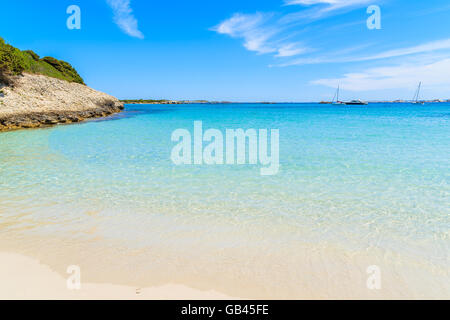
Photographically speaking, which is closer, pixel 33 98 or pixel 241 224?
pixel 241 224

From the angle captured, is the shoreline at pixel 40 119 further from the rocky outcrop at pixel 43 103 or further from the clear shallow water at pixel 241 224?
the clear shallow water at pixel 241 224

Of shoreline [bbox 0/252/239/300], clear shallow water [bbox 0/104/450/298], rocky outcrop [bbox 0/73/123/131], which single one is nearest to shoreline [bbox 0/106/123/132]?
rocky outcrop [bbox 0/73/123/131]

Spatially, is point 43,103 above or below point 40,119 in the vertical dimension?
above

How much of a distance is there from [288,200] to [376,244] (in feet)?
8.03

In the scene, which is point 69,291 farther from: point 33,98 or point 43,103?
point 33,98

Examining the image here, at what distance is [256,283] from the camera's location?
381cm

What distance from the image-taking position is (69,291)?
363 centimetres

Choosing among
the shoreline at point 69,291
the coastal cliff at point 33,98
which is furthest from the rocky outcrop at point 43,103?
the shoreline at point 69,291

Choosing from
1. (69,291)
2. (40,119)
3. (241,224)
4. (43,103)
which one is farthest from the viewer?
(43,103)

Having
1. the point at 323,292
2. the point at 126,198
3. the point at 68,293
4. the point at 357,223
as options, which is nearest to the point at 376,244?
the point at 357,223

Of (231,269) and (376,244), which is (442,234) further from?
(231,269)

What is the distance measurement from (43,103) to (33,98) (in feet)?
3.44

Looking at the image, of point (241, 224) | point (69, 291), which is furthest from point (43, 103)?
point (69, 291)
